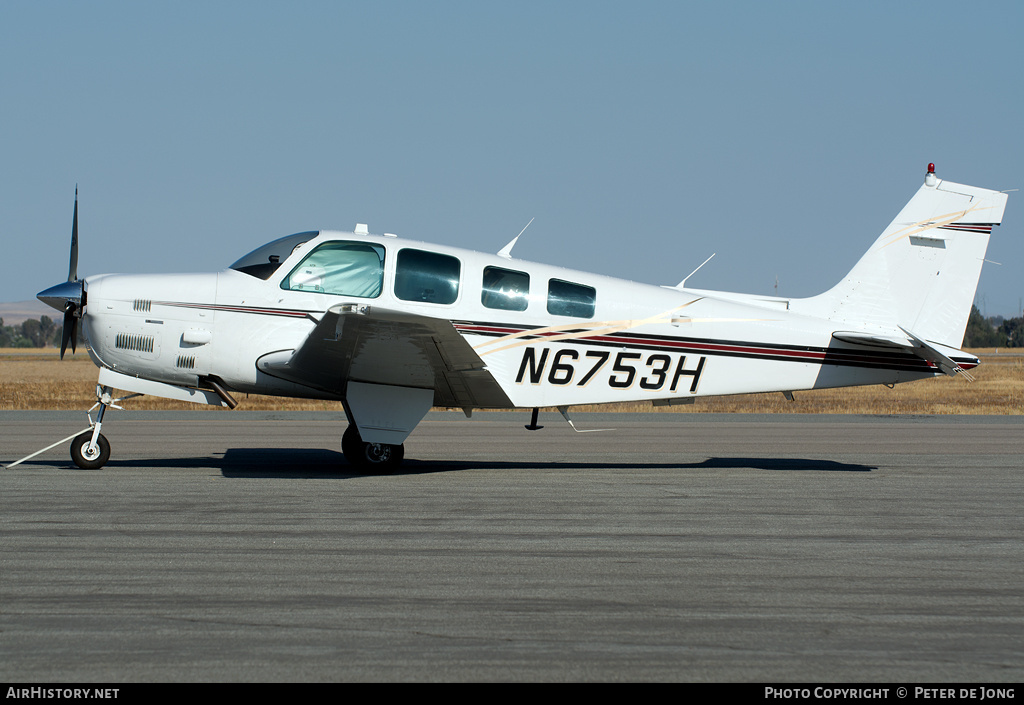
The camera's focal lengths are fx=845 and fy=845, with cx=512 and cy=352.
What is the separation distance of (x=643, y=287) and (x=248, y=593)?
6.37 meters

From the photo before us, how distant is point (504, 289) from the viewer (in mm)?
9289

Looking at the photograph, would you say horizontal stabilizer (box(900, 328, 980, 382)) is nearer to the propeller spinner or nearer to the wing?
the wing

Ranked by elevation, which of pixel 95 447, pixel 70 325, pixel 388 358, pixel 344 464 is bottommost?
pixel 344 464

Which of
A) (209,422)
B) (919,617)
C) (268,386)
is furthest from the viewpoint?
(209,422)

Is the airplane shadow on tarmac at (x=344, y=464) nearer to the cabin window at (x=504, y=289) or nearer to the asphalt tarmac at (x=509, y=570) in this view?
the asphalt tarmac at (x=509, y=570)

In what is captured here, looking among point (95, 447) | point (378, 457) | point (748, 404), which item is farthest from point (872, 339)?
point (748, 404)

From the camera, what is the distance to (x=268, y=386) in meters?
9.21

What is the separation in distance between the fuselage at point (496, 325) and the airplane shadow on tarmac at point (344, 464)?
0.89 meters

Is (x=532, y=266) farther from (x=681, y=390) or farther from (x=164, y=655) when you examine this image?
(x=164, y=655)

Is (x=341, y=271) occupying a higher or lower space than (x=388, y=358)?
higher

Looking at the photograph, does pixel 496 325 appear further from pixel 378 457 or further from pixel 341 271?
pixel 378 457

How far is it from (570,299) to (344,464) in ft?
10.9

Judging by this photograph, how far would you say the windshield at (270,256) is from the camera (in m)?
9.08
